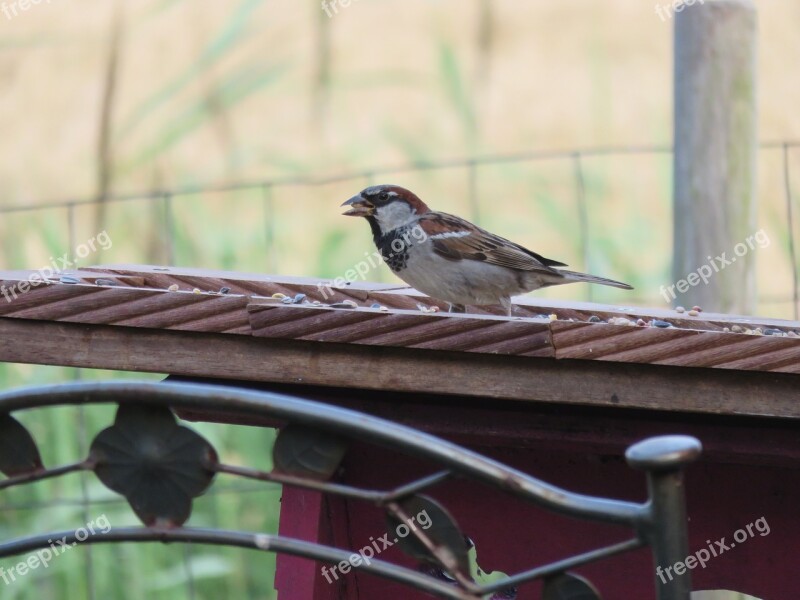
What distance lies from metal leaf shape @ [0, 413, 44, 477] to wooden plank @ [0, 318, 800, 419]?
0.48 m

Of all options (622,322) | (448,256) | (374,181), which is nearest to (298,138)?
(374,181)

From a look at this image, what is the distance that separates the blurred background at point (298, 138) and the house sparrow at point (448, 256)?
3.01 ft

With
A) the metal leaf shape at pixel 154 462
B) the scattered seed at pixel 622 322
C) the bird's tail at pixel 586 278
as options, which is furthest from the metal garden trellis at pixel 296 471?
the bird's tail at pixel 586 278

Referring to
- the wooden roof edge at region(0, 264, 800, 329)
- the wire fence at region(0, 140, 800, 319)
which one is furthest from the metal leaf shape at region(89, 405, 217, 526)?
the wire fence at region(0, 140, 800, 319)

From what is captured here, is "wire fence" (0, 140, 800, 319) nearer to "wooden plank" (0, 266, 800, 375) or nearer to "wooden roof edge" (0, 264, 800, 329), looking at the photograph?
"wooden roof edge" (0, 264, 800, 329)

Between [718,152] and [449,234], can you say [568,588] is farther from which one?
[449,234]

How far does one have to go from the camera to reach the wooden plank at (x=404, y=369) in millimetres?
1481

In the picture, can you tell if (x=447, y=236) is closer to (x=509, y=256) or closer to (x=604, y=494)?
(x=509, y=256)

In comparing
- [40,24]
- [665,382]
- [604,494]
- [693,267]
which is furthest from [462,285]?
[40,24]

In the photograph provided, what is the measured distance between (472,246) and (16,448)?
180cm

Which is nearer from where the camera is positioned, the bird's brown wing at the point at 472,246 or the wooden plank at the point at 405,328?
the wooden plank at the point at 405,328

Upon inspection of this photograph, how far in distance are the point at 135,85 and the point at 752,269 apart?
8.05 ft

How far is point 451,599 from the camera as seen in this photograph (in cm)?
106

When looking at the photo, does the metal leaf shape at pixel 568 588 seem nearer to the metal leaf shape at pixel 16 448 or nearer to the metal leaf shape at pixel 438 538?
the metal leaf shape at pixel 438 538
